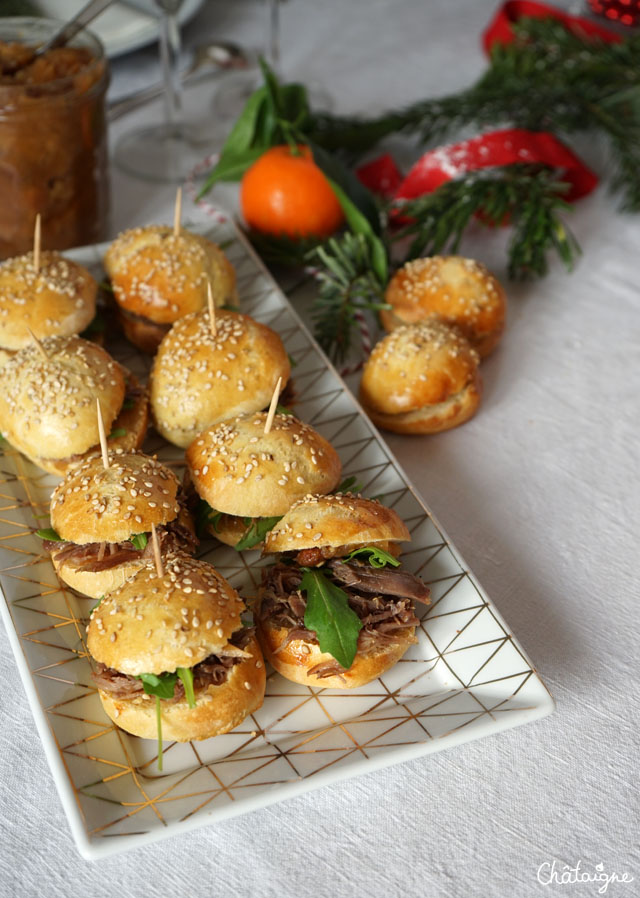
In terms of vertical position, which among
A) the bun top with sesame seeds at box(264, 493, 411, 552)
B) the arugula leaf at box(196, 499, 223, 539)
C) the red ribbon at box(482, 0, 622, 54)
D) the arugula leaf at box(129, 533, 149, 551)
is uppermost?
the red ribbon at box(482, 0, 622, 54)

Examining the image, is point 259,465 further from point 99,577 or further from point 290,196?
point 290,196

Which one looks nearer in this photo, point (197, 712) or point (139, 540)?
point (197, 712)

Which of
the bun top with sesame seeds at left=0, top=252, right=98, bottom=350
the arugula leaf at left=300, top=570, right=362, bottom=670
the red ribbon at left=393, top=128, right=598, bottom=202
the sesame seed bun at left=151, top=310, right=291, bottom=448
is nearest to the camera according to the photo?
the arugula leaf at left=300, top=570, right=362, bottom=670

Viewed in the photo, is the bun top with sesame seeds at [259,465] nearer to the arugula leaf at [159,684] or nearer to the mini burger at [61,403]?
the mini burger at [61,403]

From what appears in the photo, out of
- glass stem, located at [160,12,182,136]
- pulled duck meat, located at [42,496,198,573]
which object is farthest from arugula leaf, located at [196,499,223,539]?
glass stem, located at [160,12,182,136]

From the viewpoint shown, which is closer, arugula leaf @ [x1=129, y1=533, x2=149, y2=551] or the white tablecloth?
the white tablecloth

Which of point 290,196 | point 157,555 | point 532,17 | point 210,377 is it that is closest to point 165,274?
point 210,377

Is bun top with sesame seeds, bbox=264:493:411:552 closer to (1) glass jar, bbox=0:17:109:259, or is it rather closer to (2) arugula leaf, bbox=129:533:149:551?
(2) arugula leaf, bbox=129:533:149:551
